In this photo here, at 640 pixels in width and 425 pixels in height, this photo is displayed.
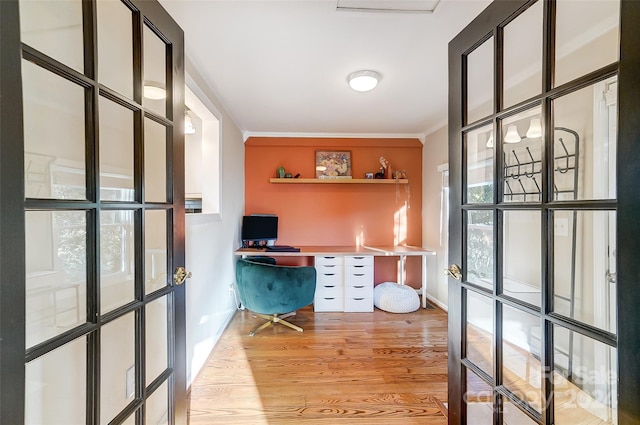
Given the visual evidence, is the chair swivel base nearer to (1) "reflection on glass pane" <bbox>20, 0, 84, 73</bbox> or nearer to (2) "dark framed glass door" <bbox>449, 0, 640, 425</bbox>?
(2) "dark framed glass door" <bbox>449, 0, 640, 425</bbox>

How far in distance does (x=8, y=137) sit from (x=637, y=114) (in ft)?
4.72

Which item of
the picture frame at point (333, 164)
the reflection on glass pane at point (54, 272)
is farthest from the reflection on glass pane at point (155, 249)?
the picture frame at point (333, 164)

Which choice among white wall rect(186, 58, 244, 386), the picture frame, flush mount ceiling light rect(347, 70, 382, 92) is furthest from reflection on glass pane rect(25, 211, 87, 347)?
the picture frame

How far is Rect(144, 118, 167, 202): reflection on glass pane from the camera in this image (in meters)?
1.03

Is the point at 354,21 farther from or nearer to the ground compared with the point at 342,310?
farther from the ground

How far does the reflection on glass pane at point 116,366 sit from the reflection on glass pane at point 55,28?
2.70 ft

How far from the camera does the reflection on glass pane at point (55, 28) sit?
622mm

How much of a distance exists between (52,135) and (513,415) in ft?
5.91

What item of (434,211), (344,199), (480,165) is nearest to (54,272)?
(480,165)

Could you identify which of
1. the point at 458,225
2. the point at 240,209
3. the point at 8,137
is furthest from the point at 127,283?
the point at 240,209

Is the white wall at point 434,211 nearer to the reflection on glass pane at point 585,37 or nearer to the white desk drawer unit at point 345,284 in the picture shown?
the white desk drawer unit at point 345,284

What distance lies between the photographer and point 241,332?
2555mm

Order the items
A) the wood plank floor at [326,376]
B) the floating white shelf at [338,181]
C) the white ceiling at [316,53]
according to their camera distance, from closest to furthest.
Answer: the white ceiling at [316,53]
the wood plank floor at [326,376]
the floating white shelf at [338,181]

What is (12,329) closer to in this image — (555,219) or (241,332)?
(555,219)
